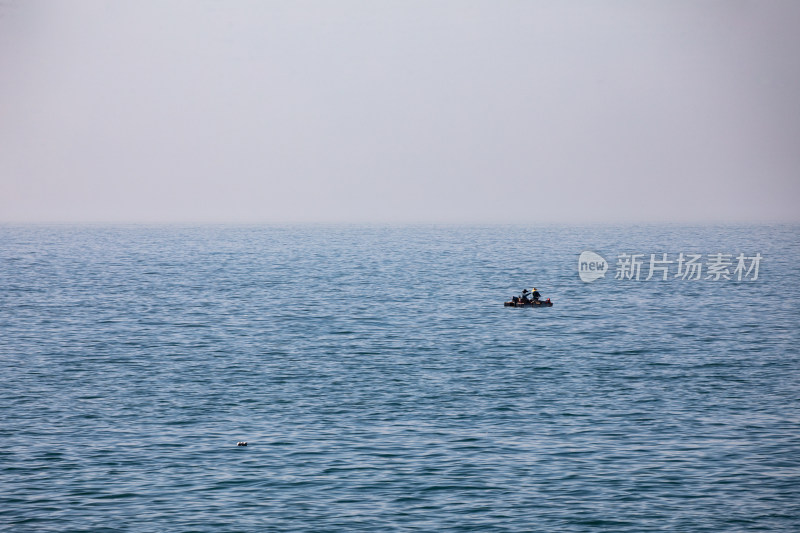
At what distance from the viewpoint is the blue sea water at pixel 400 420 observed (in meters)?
30.0

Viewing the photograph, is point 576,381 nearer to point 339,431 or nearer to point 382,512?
point 339,431

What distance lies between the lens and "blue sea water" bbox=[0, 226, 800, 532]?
1182 inches

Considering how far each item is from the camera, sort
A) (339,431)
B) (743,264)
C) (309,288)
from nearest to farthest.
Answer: (339,431)
(309,288)
(743,264)

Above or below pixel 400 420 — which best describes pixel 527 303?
above

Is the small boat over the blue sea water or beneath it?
over

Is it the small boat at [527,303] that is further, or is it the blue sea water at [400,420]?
the small boat at [527,303]

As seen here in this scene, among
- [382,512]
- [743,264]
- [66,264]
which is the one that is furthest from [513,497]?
[66,264]

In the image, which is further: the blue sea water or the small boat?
the small boat

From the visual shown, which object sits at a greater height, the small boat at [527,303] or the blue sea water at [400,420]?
the small boat at [527,303]

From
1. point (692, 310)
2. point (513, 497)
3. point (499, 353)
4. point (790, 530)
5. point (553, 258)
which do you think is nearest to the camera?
point (790, 530)

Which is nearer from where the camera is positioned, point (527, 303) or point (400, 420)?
point (400, 420)

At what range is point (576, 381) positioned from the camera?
4991 cm

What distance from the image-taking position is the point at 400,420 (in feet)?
133

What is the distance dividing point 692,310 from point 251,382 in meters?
52.9
